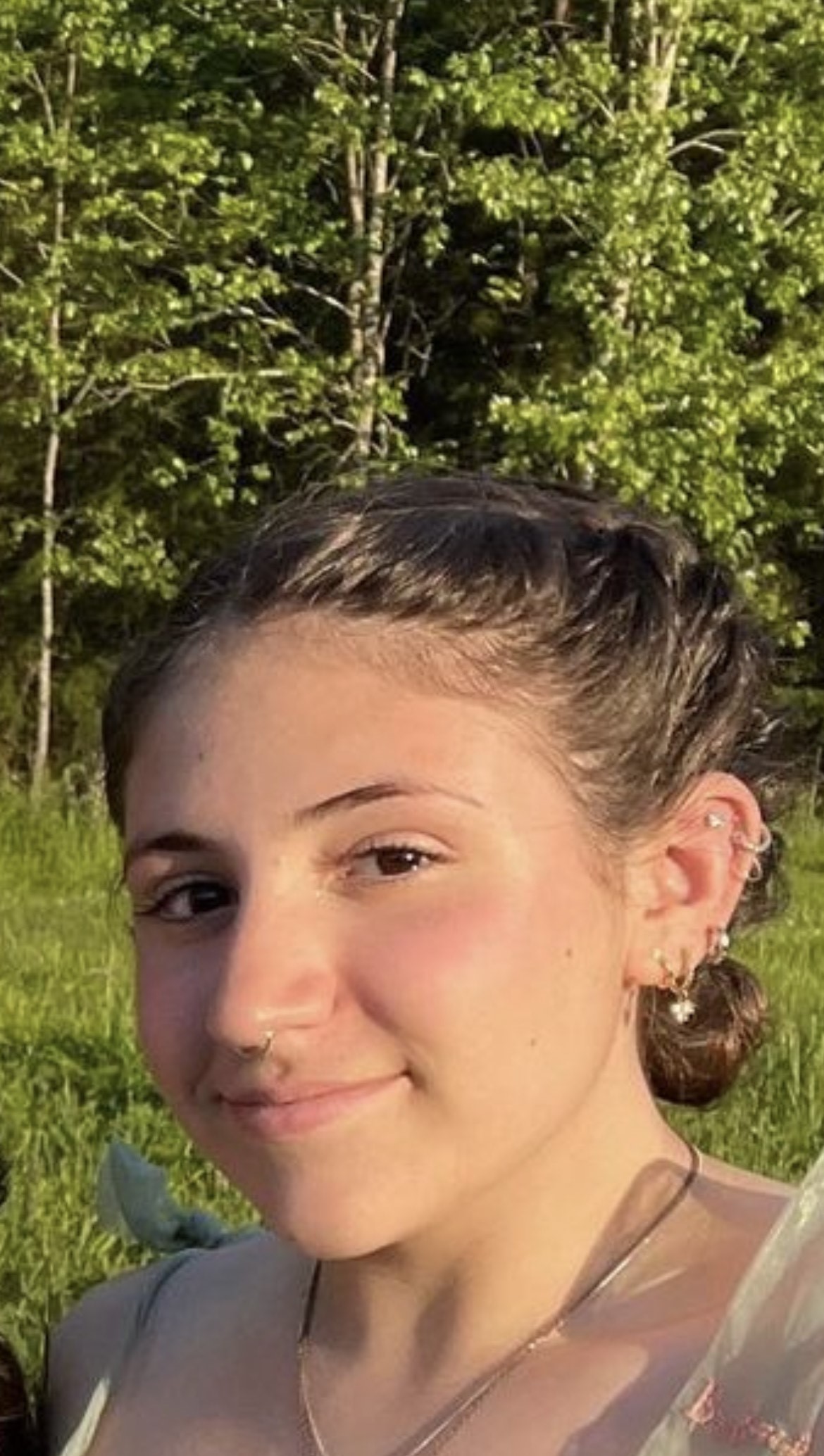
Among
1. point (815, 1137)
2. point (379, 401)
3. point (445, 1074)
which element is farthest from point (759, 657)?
point (379, 401)

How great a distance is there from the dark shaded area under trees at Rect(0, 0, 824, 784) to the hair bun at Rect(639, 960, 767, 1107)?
1241 centimetres

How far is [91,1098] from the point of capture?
184 inches

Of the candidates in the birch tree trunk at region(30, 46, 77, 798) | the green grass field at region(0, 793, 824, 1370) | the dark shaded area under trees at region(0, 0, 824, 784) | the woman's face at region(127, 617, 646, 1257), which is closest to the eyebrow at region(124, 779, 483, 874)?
the woman's face at region(127, 617, 646, 1257)

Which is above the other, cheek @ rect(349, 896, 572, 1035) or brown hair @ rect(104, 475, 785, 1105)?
brown hair @ rect(104, 475, 785, 1105)

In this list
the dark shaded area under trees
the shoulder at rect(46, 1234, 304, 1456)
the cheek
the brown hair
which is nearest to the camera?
the cheek

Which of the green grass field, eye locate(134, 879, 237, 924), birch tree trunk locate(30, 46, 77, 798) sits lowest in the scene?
birch tree trunk locate(30, 46, 77, 798)

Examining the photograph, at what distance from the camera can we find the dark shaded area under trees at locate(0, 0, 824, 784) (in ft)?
48.7

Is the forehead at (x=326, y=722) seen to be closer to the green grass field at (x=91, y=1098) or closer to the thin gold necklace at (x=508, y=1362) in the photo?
the thin gold necklace at (x=508, y=1362)

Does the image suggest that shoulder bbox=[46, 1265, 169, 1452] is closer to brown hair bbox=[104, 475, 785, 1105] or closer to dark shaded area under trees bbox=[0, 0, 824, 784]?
brown hair bbox=[104, 475, 785, 1105]

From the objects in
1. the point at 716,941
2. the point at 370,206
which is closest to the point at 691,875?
the point at 716,941

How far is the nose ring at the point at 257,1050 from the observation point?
1.22 meters

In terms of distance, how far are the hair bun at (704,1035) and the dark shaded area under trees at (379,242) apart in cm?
1241

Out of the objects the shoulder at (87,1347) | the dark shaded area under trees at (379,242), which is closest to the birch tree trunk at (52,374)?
the dark shaded area under trees at (379,242)

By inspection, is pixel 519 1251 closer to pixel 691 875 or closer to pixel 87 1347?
pixel 691 875
